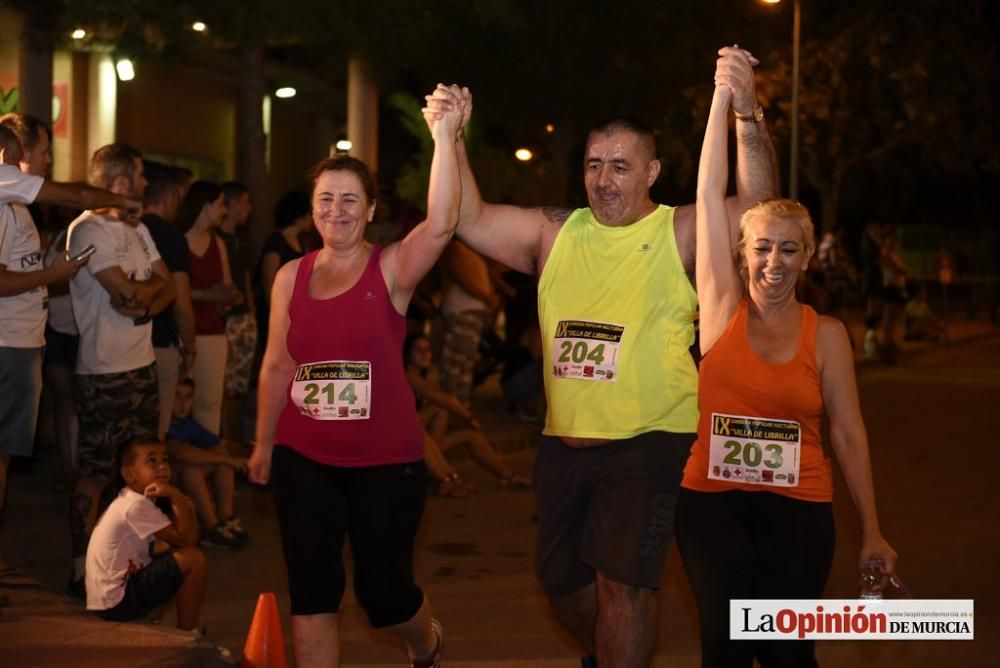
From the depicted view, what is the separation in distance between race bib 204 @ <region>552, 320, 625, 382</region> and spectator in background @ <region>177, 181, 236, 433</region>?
4.61 metres

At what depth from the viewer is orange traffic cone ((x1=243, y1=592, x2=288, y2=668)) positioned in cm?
595

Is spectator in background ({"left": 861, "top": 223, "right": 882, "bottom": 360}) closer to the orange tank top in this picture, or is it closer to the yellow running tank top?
the yellow running tank top

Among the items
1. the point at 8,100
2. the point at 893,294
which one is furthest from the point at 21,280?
the point at 893,294

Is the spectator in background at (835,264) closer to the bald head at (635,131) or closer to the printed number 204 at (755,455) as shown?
the bald head at (635,131)

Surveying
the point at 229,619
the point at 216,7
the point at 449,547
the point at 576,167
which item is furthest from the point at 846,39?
the point at 229,619

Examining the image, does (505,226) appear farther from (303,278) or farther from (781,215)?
(781,215)

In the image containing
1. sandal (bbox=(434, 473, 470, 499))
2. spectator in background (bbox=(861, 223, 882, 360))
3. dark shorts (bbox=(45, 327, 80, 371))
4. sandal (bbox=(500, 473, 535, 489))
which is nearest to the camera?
dark shorts (bbox=(45, 327, 80, 371))

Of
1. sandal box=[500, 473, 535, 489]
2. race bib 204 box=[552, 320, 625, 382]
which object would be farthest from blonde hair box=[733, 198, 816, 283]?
sandal box=[500, 473, 535, 489]

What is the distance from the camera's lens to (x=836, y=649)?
7.14m

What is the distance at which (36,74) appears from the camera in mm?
14414

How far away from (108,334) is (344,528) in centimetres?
264

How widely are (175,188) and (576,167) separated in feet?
49.9

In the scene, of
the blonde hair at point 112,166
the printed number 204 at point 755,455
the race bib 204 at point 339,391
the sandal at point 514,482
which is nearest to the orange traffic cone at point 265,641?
the race bib 204 at point 339,391

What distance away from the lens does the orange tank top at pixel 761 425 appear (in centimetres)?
494
